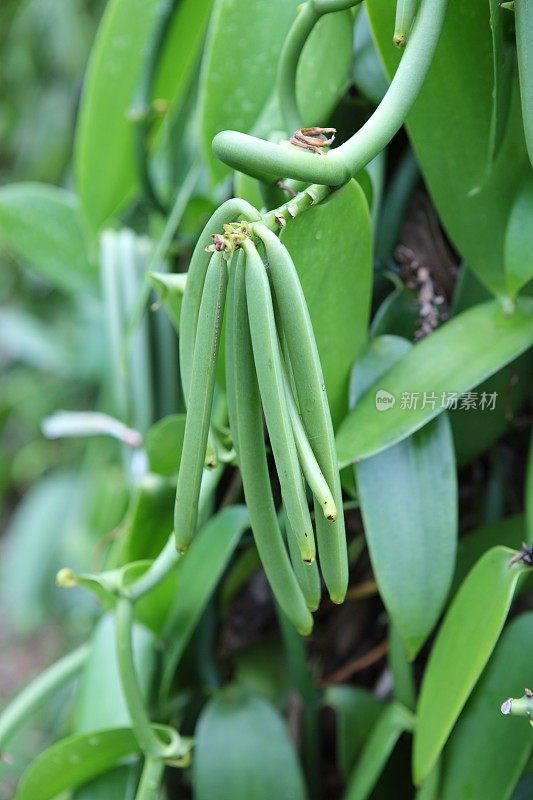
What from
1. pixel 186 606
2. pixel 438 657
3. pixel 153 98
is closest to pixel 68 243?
pixel 153 98

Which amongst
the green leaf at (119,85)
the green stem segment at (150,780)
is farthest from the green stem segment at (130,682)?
the green leaf at (119,85)

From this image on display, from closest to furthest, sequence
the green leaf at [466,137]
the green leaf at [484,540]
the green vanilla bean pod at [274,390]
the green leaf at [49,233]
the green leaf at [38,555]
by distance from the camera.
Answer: the green vanilla bean pod at [274,390]
the green leaf at [466,137]
the green leaf at [484,540]
the green leaf at [49,233]
the green leaf at [38,555]

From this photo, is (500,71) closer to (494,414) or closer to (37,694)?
(494,414)

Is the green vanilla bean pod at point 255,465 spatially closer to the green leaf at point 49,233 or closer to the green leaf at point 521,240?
the green leaf at point 521,240

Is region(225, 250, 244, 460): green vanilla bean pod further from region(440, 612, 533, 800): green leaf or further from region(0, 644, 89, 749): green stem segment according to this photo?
region(0, 644, 89, 749): green stem segment

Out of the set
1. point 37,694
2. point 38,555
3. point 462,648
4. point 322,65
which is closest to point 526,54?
point 322,65

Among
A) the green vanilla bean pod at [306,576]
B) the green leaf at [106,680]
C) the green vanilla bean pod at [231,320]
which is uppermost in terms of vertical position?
the green vanilla bean pod at [231,320]

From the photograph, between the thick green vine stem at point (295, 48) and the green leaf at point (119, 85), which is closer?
the thick green vine stem at point (295, 48)
